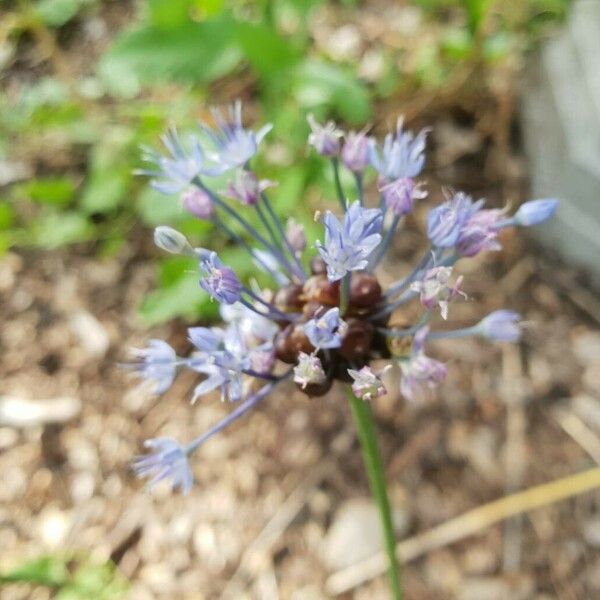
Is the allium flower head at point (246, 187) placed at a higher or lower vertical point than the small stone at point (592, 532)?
higher

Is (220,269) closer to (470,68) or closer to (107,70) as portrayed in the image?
(107,70)

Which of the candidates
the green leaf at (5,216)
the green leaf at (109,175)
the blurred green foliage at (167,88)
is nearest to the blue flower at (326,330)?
the blurred green foliage at (167,88)

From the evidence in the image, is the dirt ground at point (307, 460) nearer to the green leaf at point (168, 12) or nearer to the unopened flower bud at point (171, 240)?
the green leaf at point (168, 12)

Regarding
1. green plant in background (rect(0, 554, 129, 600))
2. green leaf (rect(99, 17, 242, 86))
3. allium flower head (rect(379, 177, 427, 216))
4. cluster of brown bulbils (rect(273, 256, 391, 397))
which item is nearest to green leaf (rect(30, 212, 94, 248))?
green leaf (rect(99, 17, 242, 86))

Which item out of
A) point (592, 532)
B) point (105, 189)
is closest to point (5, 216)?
point (105, 189)

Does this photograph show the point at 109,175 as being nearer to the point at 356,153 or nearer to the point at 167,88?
the point at 167,88

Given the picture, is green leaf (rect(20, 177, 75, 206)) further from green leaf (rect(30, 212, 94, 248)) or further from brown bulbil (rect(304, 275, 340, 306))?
brown bulbil (rect(304, 275, 340, 306))
